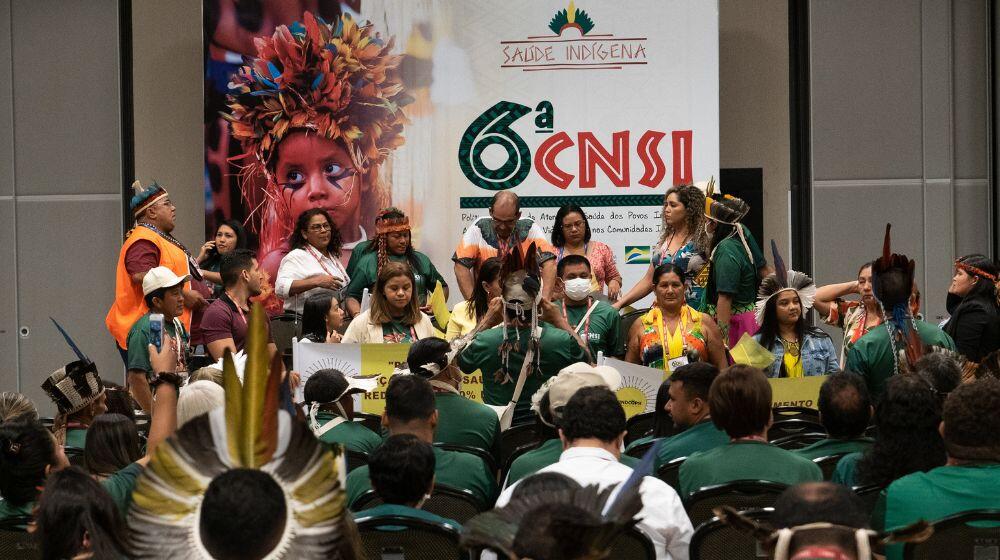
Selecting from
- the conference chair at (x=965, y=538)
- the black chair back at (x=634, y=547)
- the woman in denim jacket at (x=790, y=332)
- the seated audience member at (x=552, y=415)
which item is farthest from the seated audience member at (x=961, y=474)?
the woman in denim jacket at (x=790, y=332)

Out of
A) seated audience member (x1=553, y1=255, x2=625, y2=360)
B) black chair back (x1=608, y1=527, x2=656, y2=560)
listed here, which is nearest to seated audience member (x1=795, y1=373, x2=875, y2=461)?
black chair back (x1=608, y1=527, x2=656, y2=560)

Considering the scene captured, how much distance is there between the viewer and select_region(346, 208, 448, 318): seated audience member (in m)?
8.13

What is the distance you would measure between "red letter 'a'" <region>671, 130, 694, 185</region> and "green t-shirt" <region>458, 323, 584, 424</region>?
4621 mm

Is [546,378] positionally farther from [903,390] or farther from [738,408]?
[903,390]

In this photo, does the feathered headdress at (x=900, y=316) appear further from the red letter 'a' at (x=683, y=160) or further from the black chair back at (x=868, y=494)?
the red letter 'a' at (x=683, y=160)

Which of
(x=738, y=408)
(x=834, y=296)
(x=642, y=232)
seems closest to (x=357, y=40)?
(x=642, y=232)

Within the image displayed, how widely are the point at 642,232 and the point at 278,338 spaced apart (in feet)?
12.2

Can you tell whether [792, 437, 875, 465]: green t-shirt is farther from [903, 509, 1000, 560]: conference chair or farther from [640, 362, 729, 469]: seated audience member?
[903, 509, 1000, 560]: conference chair

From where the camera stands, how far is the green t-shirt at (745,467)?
380 cm

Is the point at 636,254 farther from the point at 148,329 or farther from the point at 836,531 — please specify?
the point at 836,531

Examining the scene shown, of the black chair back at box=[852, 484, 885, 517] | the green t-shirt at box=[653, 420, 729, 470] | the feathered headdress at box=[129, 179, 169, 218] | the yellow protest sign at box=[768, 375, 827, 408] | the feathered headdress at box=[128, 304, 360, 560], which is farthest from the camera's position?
the feathered headdress at box=[129, 179, 169, 218]

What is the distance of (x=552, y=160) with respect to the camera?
10.4 meters

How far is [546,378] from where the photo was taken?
582 centimetres

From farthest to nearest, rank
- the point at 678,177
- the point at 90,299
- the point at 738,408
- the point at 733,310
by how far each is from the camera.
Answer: the point at 90,299
the point at 678,177
the point at 733,310
the point at 738,408
